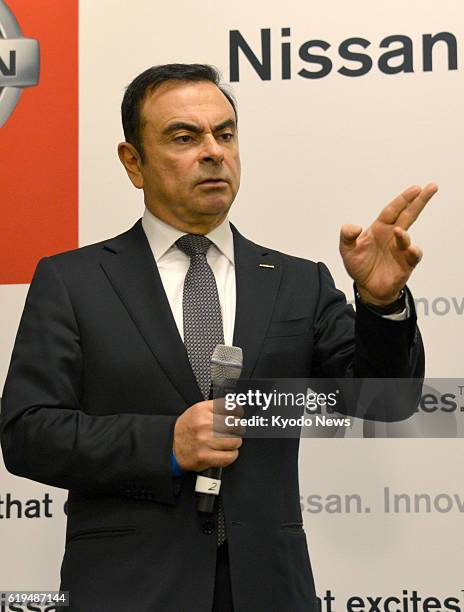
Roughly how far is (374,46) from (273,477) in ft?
5.05

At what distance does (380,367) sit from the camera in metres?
1.94

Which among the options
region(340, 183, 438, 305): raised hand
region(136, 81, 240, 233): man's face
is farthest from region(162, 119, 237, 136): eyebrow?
region(340, 183, 438, 305): raised hand

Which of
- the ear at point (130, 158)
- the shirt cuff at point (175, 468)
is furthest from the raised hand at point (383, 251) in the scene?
the ear at point (130, 158)

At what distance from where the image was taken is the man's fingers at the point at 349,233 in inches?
74.3

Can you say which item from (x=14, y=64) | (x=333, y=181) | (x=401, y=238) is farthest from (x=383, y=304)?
(x=14, y=64)

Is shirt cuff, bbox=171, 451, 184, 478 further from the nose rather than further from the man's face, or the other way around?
the nose

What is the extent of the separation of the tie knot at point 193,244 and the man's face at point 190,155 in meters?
0.03

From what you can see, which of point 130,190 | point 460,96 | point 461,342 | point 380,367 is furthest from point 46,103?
point 380,367

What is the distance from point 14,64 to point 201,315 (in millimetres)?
1505

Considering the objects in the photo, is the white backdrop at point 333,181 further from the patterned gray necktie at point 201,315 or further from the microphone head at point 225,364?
the microphone head at point 225,364

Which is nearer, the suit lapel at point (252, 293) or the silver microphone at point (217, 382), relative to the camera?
the silver microphone at point (217, 382)

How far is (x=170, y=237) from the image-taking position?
2.26 meters

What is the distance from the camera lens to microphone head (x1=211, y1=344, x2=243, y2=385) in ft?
6.23

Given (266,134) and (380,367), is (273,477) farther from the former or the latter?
(266,134)
